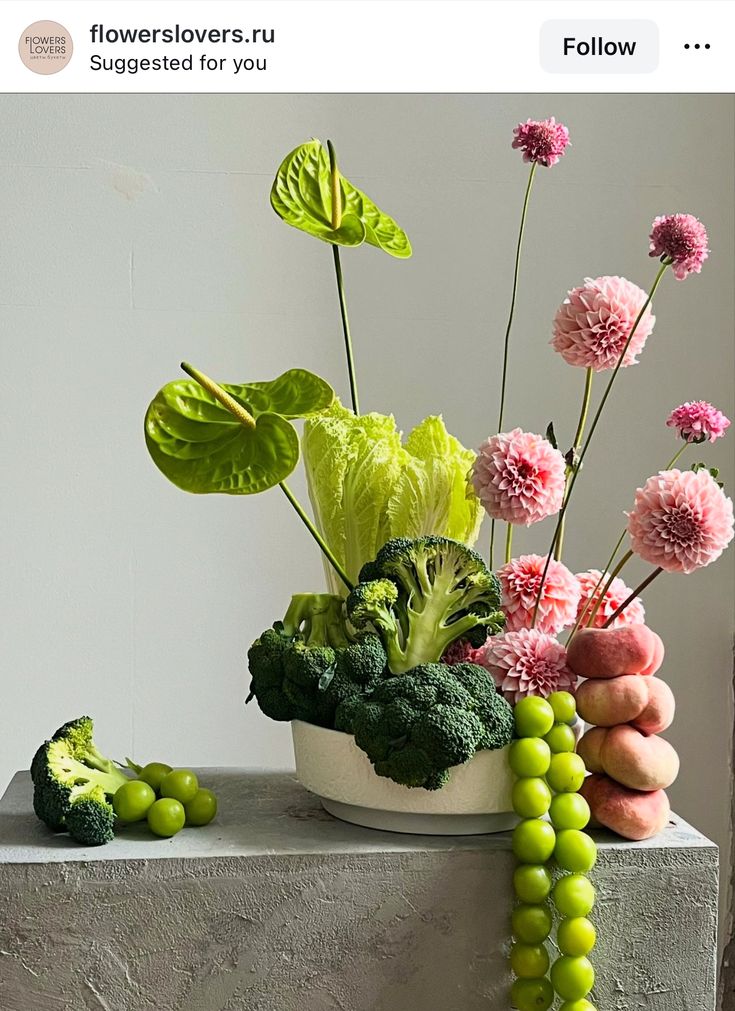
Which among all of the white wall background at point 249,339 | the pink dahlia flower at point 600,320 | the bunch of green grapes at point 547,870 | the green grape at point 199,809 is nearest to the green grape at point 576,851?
the bunch of green grapes at point 547,870

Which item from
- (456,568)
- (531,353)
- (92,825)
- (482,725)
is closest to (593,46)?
(531,353)

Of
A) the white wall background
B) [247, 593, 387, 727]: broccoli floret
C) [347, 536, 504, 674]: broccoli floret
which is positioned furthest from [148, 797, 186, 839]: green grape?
the white wall background

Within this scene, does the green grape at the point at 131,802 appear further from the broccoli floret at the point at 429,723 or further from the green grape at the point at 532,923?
the green grape at the point at 532,923

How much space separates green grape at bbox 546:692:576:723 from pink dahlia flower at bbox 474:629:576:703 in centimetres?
2

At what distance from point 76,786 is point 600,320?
2.13 ft

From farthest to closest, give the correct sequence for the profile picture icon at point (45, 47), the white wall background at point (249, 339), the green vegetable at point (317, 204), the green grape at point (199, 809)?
1. the white wall background at point (249, 339)
2. the profile picture icon at point (45, 47)
3. the green vegetable at point (317, 204)
4. the green grape at point (199, 809)

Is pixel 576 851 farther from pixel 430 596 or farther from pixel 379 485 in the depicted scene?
pixel 379 485

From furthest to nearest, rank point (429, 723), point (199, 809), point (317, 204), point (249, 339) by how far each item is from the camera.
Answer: point (249, 339), point (317, 204), point (199, 809), point (429, 723)

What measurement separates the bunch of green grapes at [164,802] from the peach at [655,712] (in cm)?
40

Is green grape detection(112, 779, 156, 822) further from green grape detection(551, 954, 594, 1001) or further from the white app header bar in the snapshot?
the white app header bar

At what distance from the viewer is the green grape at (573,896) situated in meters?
0.95

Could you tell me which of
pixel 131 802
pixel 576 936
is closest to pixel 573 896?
pixel 576 936

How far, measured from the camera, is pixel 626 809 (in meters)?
0.99

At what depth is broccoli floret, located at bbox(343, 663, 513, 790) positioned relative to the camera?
0.95m
